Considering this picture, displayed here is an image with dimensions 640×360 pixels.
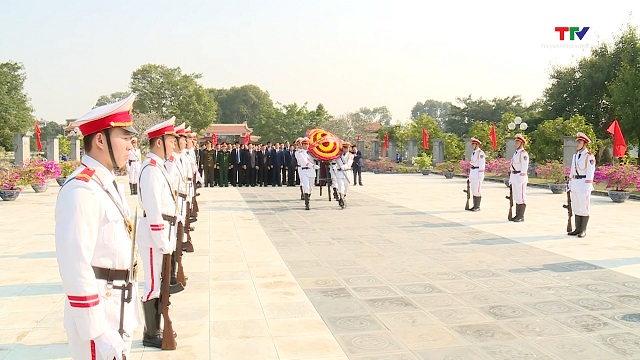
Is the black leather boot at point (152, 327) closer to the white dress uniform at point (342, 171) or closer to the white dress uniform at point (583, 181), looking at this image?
the white dress uniform at point (583, 181)

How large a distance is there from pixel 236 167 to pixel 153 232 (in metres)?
16.1

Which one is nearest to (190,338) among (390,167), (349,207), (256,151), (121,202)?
(121,202)

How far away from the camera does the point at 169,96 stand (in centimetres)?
5028

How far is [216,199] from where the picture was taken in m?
15.1

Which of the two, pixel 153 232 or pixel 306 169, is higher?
pixel 306 169

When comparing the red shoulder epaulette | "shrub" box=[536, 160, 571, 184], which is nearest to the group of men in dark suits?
"shrub" box=[536, 160, 571, 184]

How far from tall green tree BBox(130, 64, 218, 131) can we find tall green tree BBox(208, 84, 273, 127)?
2295 centimetres

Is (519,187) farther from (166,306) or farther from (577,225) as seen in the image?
(166,306)

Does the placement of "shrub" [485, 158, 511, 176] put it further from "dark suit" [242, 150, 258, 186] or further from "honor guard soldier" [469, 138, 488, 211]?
"honor guard soldier" [469, 138, 488, 211]

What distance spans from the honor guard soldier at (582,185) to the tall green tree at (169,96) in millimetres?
43294

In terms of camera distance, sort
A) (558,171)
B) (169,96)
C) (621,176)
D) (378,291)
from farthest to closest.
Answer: (169,96) → (558,171) → (621,176) → (378,291)

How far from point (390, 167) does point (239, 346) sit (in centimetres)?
2614

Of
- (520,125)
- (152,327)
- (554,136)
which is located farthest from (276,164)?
(152,327)

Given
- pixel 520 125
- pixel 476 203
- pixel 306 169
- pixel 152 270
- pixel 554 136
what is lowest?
pixel 476 203
